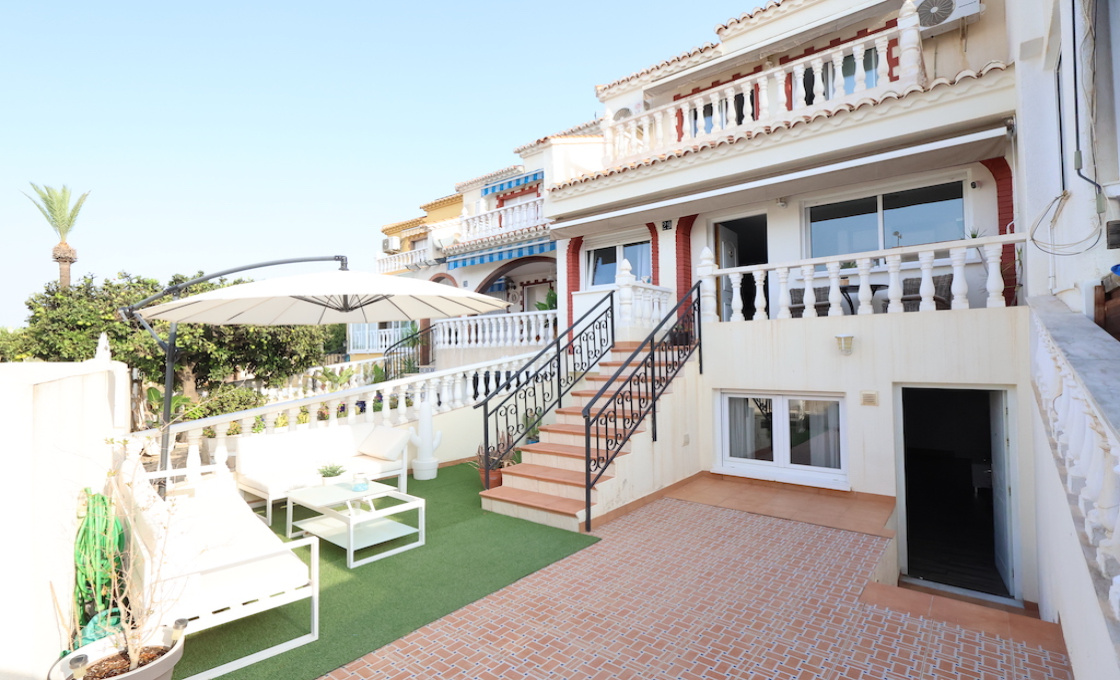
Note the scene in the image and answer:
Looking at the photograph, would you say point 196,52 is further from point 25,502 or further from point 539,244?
point 25,502

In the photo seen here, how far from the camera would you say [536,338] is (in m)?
13.9

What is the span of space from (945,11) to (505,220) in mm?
12773

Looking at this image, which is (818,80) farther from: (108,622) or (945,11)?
(108,622)

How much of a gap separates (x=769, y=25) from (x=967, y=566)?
11.1m

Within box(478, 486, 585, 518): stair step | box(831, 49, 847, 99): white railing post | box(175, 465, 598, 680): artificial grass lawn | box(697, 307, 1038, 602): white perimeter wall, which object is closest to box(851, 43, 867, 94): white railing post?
box(831, 49, 847, 99): white railing post

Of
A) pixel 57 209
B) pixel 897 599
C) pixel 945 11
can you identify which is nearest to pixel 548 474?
pixel 897 599

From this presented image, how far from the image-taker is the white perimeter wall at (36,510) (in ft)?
8.14

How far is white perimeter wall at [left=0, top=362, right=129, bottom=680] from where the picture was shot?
2.48 metres

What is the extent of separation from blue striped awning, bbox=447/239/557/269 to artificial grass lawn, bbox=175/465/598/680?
10.1 meters

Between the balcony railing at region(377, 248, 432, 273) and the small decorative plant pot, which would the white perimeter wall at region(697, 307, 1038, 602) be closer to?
the small decorative plant pot

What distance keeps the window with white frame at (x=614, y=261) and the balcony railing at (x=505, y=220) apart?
3848 mm

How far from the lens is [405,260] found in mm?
22047

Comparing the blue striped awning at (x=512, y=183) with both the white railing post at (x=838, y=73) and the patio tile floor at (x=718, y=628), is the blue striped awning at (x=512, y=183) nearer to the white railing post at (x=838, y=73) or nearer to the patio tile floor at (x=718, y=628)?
the white railing post at (x=838, y=73)

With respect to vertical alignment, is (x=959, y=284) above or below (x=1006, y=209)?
below
